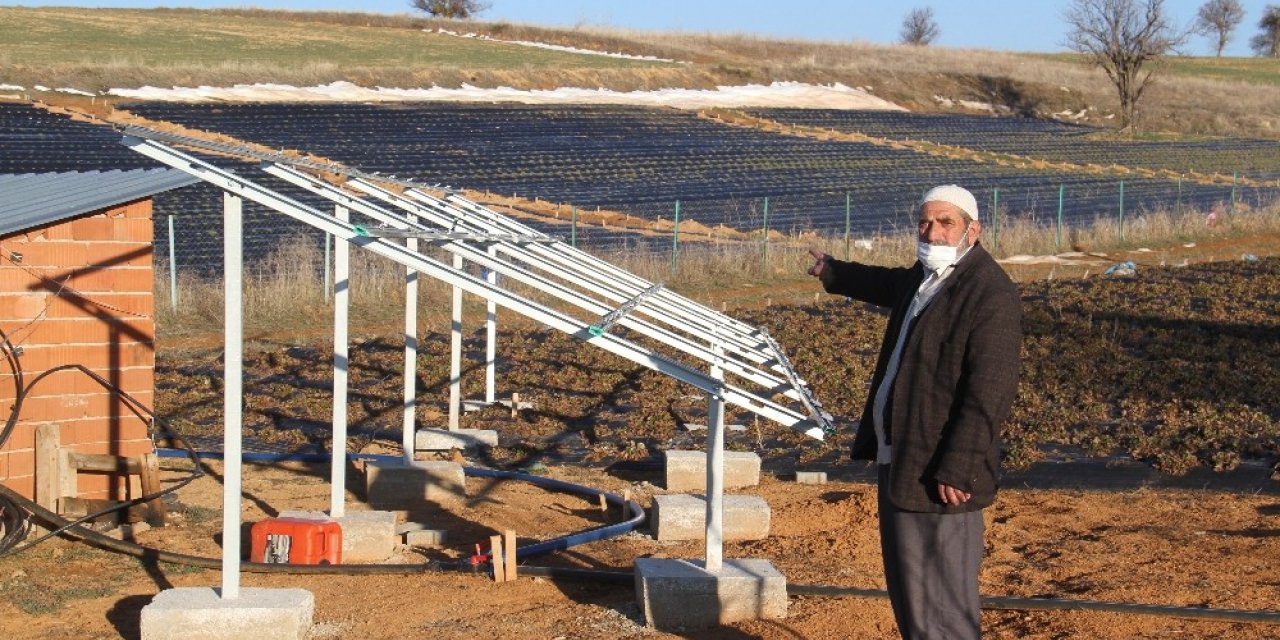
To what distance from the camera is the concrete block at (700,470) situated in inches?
391

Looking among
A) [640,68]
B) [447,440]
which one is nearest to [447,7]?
[640,68]

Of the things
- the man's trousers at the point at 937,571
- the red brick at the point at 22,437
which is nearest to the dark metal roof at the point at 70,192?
the red brick at the point at 22,437

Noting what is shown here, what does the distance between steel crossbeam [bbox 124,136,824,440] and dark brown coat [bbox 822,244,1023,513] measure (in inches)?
65.9

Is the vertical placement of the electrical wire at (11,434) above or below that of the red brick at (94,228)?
below

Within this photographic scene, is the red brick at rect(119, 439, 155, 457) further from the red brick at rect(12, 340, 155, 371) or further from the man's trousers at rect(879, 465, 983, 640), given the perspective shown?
the man's trousers at rect(879, 465, 983, 640)

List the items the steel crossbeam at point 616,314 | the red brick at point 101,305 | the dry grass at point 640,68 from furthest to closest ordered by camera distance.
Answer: the dry grass at point 640,68
the red brick at point 101,305
the steel crossbeam at point 616,314

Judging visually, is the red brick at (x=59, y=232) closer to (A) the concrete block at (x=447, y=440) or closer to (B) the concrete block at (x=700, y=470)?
(A) the concrete block at (x=447, y=440)

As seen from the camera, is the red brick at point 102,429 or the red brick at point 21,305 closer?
the red brick at point 21,305

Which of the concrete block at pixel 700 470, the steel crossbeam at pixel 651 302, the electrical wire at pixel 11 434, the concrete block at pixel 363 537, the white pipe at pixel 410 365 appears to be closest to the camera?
the electrical wire at pixel 11 434

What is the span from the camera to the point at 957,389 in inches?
189

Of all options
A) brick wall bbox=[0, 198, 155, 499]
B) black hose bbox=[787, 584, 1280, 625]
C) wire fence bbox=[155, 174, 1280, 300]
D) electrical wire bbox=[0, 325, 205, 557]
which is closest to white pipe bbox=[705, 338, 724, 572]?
black hose bbox=[787, 584, 1280, 625]

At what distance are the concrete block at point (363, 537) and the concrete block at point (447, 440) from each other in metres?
2.86

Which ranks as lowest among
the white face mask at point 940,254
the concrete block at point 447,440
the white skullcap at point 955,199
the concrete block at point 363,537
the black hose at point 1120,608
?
the concrete block at point 447,440

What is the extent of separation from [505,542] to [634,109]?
4149 cm
